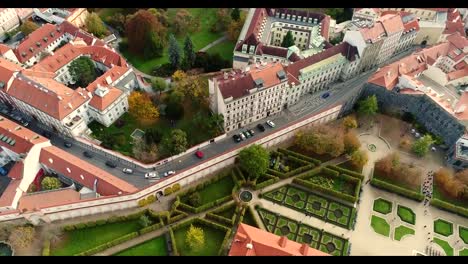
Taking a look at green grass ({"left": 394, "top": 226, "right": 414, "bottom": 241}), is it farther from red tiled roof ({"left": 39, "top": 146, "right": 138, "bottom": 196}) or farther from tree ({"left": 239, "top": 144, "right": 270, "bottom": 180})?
red tiled roof ({"left": 39, "top": 146, "right": 138, "bottom": 196})

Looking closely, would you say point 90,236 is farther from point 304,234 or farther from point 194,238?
point 304,234

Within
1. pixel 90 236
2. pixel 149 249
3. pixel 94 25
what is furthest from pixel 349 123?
pixel 94 25

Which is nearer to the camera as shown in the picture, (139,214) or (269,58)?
(139,214)

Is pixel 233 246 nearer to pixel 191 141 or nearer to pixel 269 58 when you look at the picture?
pixel 191 141

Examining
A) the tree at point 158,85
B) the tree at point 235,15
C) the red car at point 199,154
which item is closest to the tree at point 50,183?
the red car at point 199,154

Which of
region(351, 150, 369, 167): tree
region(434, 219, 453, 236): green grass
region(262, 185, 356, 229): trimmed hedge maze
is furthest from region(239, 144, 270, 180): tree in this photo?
region(434, 219, 453, 236): green grass
